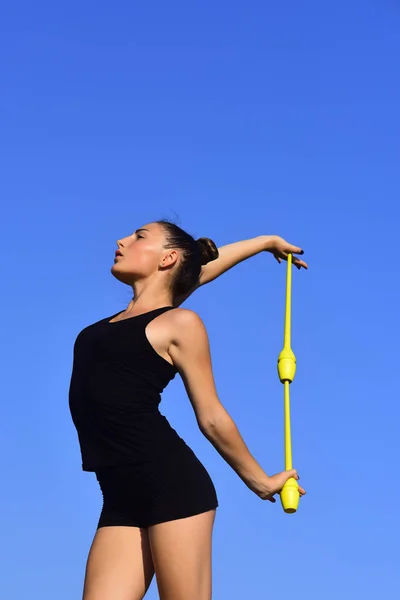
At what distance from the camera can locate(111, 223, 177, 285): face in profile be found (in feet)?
18.4

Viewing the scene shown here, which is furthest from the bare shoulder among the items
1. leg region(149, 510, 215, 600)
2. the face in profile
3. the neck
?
leg region(149, 510, 215, 600)

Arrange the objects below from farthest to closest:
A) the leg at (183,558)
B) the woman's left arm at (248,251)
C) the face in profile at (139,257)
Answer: the woman's left arm at (248,251) < the face in profile at (139,257) < the leg at (183,558)

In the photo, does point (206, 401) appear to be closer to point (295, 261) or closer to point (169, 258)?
point (169, 258)

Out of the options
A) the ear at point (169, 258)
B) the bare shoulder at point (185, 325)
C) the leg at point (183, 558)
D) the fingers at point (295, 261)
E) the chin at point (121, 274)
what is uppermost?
the fingers at point (295, 261)

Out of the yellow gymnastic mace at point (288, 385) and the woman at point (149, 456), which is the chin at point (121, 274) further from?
the yellow gymnastic mace at point (288, 385)

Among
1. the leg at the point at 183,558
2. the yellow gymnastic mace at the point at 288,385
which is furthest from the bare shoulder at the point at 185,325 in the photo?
the leg at the point at 183,558

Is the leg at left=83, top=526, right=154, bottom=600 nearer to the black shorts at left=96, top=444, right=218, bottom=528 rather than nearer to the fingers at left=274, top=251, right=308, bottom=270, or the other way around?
the black shorts at left=96, top=444, right=218, bottom=528

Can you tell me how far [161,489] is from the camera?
4914 mm

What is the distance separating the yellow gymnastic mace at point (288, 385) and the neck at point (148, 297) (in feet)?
2.45

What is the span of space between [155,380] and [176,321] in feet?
Result: 1.09

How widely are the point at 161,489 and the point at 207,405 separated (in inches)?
19.3

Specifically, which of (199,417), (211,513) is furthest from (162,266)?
(211,513)

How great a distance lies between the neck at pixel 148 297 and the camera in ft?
18.1

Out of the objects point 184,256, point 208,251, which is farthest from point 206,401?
point 208,251
